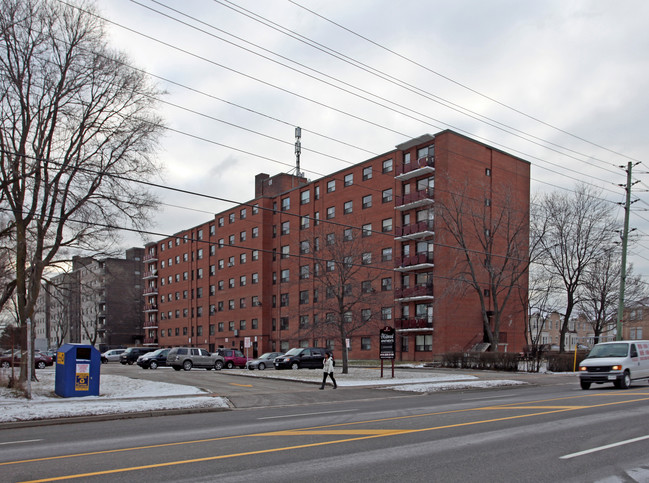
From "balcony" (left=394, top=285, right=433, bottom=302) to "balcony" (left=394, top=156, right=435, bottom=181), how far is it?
1038 centimetres

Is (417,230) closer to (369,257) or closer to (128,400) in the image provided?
(369,257)

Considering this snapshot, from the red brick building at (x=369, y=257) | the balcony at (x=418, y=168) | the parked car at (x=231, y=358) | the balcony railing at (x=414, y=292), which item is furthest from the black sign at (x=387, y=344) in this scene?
the balcony at (x=418, y=168)

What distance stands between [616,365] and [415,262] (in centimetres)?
3053

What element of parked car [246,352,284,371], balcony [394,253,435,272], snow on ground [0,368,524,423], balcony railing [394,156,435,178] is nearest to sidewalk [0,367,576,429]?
snow on ground [0,368,524,423]

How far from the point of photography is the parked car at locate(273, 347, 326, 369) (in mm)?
40031

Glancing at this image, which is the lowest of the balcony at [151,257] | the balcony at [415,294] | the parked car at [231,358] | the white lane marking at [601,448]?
the parked car at [231,358]

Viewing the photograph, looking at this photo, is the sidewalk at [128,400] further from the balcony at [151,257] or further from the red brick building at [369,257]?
the balcony at [151,257]

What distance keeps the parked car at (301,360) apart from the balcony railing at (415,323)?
12.8 metres

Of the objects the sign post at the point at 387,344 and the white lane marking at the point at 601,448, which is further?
the sign post at the point at 387,344

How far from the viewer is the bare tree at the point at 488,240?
143 feet

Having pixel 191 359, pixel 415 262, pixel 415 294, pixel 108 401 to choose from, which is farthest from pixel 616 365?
pixel 415 262

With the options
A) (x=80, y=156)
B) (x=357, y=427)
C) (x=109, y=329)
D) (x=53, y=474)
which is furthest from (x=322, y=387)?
(x=109, y=329)

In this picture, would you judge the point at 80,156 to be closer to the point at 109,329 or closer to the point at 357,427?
the point at 357,427

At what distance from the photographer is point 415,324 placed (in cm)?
5159
